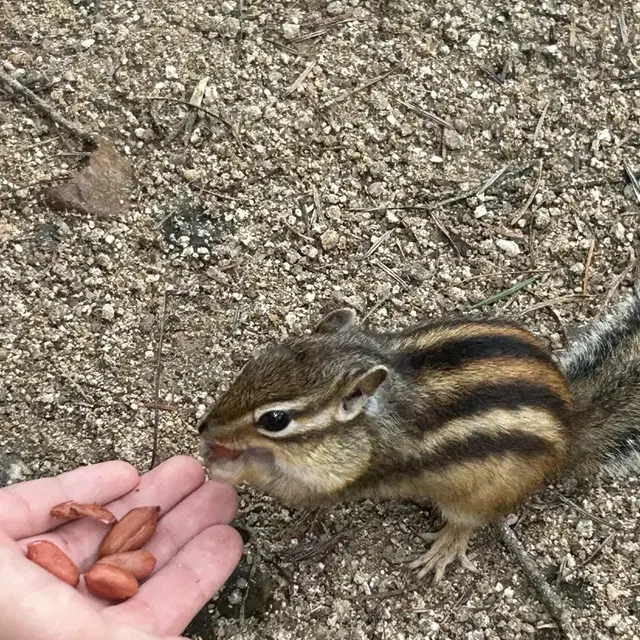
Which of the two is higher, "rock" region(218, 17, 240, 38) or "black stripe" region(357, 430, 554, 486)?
"rock" region(218, 17, 240, 38)

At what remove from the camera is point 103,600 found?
286 centimetres

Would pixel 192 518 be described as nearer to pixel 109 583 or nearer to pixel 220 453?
pixel 220 453

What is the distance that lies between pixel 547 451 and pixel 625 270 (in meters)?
1.36

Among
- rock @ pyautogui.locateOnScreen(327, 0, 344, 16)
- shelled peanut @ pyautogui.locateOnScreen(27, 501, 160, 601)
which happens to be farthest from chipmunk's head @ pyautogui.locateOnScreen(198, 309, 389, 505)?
rock @ pyautogui.locateOnScreen(327, 0, 344, 16)

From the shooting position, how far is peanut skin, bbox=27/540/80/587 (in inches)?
110

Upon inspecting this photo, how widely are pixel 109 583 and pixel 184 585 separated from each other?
26 centimetres

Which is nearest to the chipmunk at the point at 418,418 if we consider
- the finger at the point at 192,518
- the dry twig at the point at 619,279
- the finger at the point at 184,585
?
the finger at the point at 192,518

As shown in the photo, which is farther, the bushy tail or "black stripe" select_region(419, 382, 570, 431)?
the bushy tail

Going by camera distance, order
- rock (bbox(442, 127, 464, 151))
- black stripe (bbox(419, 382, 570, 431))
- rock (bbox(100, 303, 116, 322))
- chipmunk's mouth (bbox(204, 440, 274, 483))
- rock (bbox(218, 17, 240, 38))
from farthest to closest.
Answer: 1. rock (bbox(218, 17, 240, 38))
2. rock (bbox(442, 127, 464, 151))
3. rock (bbox(100, 303, 116, 322))
4. chipmunk's mouth (bbox(204, 440, 274, 483))
5. black stripe (bbox(419, 382, 570, 431))

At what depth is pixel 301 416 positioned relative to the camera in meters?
2.89

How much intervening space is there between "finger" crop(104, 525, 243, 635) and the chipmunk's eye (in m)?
0.51

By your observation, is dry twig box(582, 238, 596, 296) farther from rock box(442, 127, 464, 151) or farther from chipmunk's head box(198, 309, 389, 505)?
chipmunk's head box(198, 309, 389, 505)

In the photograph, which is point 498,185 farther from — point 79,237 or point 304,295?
point 79,237

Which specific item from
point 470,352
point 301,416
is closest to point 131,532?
point 301,416
